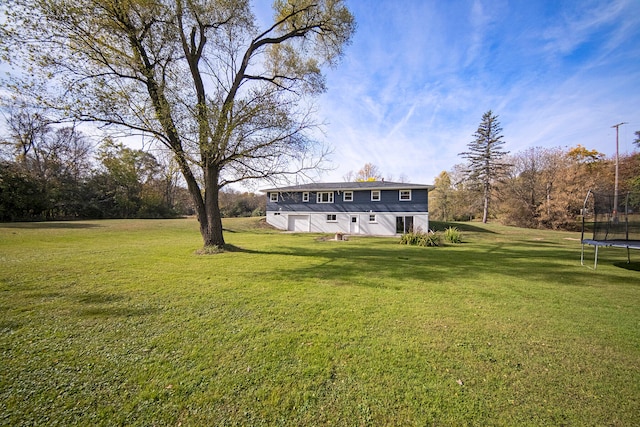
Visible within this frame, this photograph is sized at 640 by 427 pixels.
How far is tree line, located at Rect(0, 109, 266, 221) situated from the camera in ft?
82.3

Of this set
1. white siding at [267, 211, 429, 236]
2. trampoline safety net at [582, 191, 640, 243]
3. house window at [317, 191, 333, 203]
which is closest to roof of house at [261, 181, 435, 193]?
house window at [317, 191, 333, 203]

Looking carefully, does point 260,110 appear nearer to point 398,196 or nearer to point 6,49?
point 6,49

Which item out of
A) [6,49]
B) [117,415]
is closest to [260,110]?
[6,49]

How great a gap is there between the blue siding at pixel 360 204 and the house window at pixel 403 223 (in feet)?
2.66

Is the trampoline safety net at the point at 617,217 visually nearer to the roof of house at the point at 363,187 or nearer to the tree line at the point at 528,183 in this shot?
the roof of house at the point at 363,187

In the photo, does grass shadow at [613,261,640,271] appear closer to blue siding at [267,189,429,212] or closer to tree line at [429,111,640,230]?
blue siding at [267,189,429,212]

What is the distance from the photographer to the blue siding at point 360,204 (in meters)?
24.3

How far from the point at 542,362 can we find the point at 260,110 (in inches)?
404

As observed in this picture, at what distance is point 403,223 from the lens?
2473 centimetres

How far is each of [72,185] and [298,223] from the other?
98.9 ft

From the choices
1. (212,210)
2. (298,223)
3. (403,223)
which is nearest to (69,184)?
(298,223)

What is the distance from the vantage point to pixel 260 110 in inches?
380

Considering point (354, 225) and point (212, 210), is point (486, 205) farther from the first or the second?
point (212, 210)

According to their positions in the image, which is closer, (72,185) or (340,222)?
(340,222)
